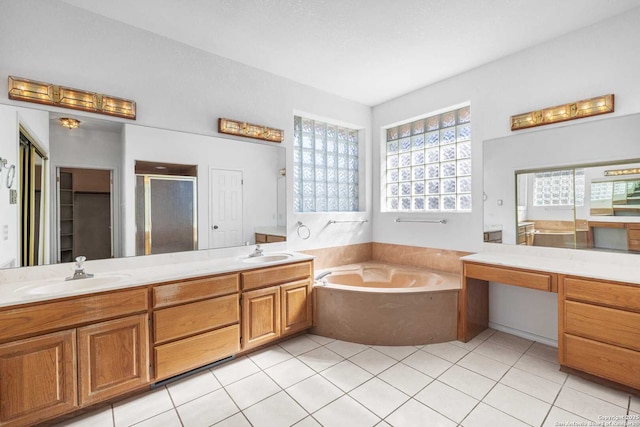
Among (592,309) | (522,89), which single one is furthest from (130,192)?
(522,89)

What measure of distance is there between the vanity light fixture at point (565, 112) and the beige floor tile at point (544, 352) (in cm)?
194

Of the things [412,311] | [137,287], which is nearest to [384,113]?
[412,311]

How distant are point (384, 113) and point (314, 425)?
349 centimetres

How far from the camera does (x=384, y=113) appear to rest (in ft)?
12.6

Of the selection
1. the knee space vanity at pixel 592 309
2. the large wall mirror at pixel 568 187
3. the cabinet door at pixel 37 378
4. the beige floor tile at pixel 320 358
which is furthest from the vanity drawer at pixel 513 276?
the cabinet door at pixel 37 378

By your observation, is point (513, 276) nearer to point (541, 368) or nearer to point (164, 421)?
point (541, 368)

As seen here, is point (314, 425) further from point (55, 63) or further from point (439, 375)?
point (55, 63)

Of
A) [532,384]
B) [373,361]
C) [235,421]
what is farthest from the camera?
[373,361]

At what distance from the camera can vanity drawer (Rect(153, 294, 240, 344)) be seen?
6.37ft

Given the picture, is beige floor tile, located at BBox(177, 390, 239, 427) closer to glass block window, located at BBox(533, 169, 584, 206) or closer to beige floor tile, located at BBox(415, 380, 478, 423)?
beige floor tile, located at BBox(415, 380, 478, 423)

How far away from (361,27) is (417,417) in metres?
2.74

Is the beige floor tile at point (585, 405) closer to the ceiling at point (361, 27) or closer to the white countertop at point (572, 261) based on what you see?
the white countertop at point (572, 261)

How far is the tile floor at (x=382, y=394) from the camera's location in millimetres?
1665

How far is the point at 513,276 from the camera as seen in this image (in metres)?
2.28
